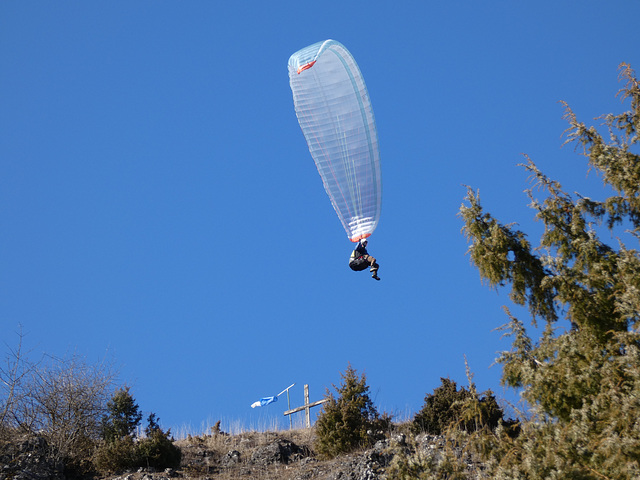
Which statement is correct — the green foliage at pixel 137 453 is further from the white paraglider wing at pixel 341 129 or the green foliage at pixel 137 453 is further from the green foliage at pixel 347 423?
the white paraglider wing at pixel 341 129

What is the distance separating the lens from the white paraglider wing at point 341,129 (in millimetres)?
16562

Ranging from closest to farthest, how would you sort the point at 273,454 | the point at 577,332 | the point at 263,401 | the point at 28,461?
1. the point at 577,332
2. the point at 28,461
3. the point at 273,454
4. the point at 263,401

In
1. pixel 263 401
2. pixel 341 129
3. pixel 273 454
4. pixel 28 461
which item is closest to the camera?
pixel 28 461

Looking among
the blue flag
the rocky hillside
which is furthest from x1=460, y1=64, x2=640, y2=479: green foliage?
the blue flag

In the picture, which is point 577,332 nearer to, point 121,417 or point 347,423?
point 347,423

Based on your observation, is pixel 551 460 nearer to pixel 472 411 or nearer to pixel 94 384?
pixel 472 411

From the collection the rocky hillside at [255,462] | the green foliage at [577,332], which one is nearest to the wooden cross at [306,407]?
the rocky hillside at [255,462]

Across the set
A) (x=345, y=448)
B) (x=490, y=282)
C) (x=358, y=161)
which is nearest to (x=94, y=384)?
(x=345, y=448)

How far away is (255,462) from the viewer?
1525 centimetres

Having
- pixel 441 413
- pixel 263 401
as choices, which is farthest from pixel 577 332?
pixel 263 401

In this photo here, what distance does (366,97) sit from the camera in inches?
659

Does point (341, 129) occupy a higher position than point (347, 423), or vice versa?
point (341, 129)

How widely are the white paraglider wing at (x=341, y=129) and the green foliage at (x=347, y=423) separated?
4.00 metres

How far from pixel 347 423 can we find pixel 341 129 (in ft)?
24.9
